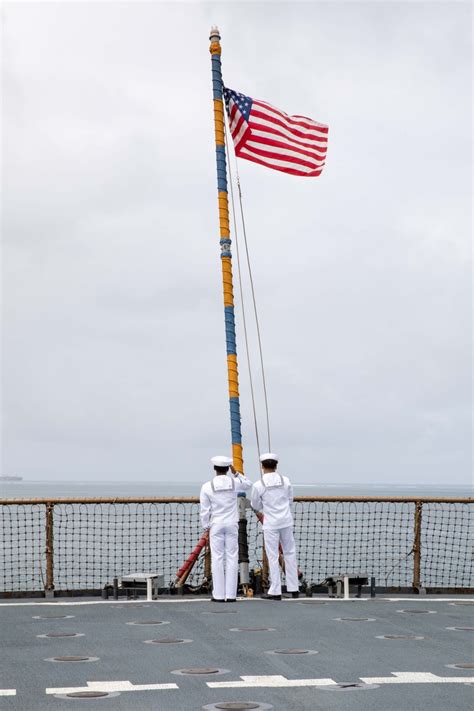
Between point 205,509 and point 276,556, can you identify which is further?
point 276,556

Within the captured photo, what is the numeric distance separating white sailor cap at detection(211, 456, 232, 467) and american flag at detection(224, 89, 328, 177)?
4688 mm

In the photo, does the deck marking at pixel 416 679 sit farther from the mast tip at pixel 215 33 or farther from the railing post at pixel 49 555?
the mast tip at pixel 215 33

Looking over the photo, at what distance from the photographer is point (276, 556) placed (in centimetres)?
1386

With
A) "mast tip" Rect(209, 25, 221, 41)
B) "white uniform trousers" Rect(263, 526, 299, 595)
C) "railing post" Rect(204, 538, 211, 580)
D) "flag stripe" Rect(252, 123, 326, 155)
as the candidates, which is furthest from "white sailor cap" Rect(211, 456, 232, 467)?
"mast tip" Rect(209, 25, 221, 41)

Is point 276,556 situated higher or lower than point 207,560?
higher

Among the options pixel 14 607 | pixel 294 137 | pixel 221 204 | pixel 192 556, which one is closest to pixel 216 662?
pixel 14 607

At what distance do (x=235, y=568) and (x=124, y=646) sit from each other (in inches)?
166

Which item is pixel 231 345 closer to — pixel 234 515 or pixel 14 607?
pixel 234 515

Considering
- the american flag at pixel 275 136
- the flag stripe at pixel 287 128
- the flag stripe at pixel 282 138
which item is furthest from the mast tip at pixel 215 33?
the flag stripe at pixel 282 138

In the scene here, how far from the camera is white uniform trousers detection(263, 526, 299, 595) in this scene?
13.6m

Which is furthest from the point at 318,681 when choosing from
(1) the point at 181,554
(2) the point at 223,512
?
(1) the point at 181,554

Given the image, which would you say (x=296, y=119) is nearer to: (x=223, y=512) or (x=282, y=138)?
(x=282, y=138)

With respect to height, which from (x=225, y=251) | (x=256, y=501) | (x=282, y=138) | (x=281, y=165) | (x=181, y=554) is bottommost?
(x=181, y=554)

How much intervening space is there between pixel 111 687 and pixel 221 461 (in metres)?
6.27
